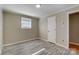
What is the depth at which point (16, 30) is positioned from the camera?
2287 millimetres

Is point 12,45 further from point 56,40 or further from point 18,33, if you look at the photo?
point 56,40

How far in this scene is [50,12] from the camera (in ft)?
8.55

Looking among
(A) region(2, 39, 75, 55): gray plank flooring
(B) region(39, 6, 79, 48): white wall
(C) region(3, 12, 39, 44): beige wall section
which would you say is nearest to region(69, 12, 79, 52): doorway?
(B) region(39, 6, 79, 48): white wall

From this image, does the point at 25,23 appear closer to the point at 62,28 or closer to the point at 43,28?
the point at 43,28

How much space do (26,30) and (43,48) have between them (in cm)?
81

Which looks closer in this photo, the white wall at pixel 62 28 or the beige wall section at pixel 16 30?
the beige wall section at pixel 16 30

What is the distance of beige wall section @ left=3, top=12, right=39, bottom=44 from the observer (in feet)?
7.27

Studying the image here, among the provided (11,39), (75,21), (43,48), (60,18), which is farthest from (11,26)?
(75,21)

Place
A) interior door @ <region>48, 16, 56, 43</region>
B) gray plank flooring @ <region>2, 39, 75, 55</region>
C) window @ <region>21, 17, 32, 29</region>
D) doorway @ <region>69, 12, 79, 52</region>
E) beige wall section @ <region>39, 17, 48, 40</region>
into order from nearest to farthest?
1. gray plank flooring @ <region>2, 39, 75, 55</region>
2. window @ <region>21, 17, 32, 29</region>
3. beige wall section @ <region>39, 17, 48, 40</region>
4. interior door @ <region>48, 16, 56, 43</region>
5. doorway @ <region>69, 12, 79, 52</region>

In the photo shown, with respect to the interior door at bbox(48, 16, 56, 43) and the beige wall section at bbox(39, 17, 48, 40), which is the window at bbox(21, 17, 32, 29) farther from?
the interior door at bbox(48, 16, 56, 43)

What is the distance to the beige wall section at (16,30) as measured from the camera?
7.27 feet

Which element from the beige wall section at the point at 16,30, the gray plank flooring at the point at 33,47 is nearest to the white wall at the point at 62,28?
the gray plank flooring at the point at 33,47

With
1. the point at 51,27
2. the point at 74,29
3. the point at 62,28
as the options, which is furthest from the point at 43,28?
the point at 74,29

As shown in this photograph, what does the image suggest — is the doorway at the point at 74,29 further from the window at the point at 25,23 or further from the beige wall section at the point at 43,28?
the window at the point at 25,23
